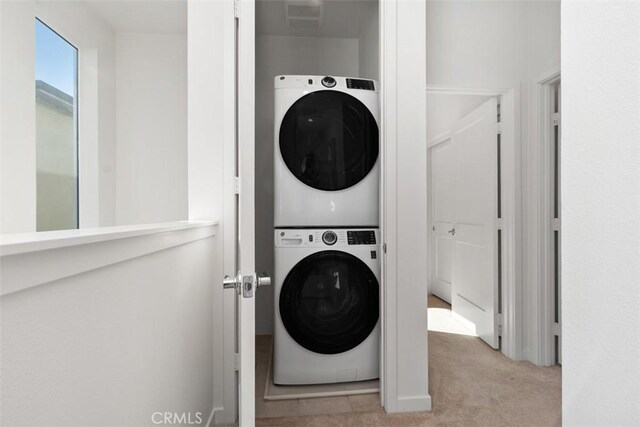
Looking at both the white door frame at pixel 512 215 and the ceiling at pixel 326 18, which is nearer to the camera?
the white door frame at pixel 512 215

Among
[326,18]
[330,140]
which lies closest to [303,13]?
[326,18]

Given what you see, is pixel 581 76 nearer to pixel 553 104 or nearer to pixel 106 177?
pixel 553 104

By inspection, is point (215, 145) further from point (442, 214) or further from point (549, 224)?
point (442, 214)

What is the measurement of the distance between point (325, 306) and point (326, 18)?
2213 mm

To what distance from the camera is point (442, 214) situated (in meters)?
4.05

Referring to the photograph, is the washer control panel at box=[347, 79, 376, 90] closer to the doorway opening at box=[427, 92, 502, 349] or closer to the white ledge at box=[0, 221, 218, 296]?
the doorway opening at box=[427, 92, 502, 349]

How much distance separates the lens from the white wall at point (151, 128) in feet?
11.2

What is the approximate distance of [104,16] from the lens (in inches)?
122

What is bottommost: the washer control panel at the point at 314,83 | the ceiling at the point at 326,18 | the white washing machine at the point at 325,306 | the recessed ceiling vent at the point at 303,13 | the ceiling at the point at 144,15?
the white washing machine at the point at 325,306

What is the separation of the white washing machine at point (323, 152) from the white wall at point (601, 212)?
1491 millimetres

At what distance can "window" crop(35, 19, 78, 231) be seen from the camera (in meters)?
2.82

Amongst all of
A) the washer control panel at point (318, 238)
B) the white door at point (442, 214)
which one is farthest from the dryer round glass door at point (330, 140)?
the white door at point (442, 214)

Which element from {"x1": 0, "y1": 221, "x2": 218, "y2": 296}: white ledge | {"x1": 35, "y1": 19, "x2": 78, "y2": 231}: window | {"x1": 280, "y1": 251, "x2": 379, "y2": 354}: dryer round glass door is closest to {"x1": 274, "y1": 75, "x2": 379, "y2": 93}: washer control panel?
{"x1": 280, "y1": 251, "x2": 379, "y2": 354}: dryer round glass door

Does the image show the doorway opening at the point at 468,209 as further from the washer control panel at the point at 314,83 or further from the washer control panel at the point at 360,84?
the washer control panel at the point at 314,83
